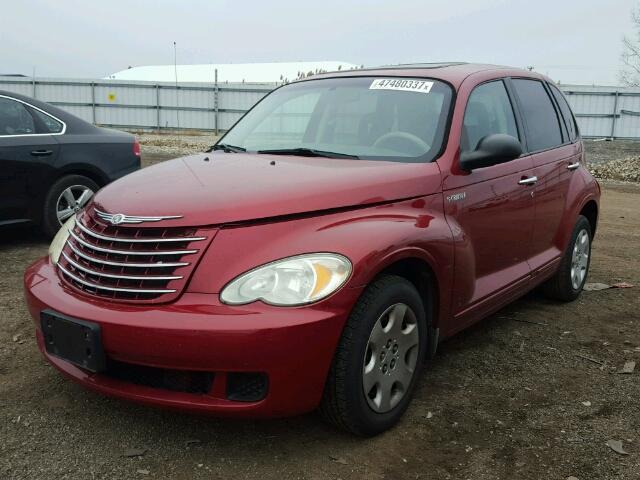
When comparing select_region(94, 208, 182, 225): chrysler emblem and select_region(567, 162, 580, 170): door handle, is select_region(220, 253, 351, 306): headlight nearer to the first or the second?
select_region(94, 208, 182, 225): chrysler emblem

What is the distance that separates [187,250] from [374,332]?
0.85 meters

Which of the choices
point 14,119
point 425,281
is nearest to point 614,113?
point 14,119

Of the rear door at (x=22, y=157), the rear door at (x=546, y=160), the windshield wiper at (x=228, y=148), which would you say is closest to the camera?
the windshield wiper at (x=228, y=148)

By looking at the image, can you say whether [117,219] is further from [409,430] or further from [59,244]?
[409,430]

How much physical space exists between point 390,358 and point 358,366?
291mm

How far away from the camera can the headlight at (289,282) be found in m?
2.40

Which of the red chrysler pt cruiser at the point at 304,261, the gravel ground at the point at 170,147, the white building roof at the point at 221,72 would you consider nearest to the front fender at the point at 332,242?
the red chrysler pt cruiser at the point at 304,261

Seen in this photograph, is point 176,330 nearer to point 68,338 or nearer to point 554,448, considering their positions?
point 68,338

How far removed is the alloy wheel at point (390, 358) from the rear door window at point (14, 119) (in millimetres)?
4606

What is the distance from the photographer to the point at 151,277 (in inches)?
97.7

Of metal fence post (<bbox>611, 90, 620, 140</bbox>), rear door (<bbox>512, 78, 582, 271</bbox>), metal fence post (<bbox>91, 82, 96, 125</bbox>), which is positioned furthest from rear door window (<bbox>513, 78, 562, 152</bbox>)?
metal fence post (<bbox>91, 82, 96, 125</bbox>)

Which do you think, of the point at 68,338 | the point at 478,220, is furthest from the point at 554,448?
the point at 68,338

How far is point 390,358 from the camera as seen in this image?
9.20 ft

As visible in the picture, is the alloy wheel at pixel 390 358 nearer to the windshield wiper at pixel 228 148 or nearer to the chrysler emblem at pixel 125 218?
the chrysler emblem at pixel 125 218
